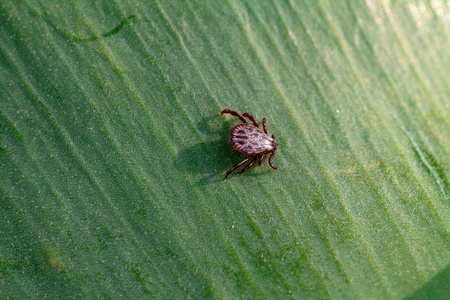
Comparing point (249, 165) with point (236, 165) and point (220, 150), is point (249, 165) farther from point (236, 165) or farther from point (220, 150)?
point (220, 150)

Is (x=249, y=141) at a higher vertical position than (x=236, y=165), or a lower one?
higher

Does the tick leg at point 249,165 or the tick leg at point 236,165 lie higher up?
the tick leg at point 236,165

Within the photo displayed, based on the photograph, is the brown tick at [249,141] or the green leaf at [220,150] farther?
the brown tick at [249,141]

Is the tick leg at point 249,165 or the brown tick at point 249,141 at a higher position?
the brown tick at point 249,141

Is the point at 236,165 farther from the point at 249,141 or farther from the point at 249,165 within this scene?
the point at 249,141

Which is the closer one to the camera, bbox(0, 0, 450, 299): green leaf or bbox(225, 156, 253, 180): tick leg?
bbox(0, 0, 450, 299): green leaf

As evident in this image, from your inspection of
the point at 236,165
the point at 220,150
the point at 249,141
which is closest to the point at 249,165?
the point at 236,165

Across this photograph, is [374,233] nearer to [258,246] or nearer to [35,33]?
[258,246]

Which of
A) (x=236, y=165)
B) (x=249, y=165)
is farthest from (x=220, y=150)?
(x=249, y=165)
